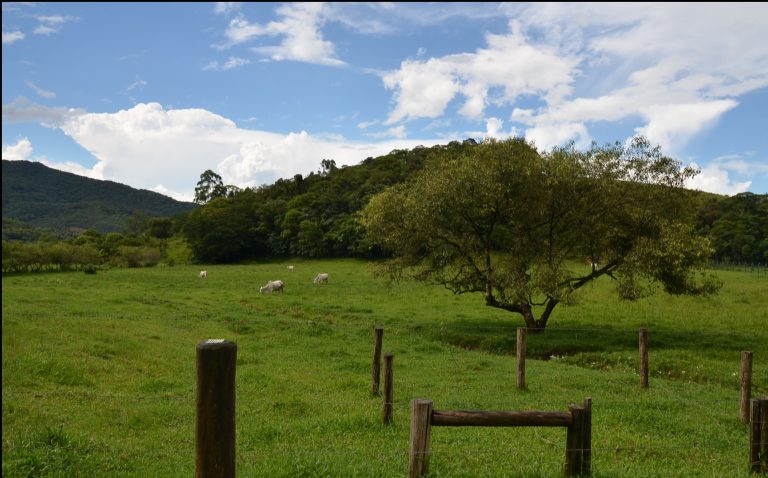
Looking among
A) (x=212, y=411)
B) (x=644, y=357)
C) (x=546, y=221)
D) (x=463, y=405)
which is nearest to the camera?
(x=212, y=411)

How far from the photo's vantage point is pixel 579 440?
7355 mm

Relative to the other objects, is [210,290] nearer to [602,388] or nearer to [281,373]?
[281,373]

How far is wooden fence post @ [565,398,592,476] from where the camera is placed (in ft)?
23.9

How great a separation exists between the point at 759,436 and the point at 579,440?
3058mm

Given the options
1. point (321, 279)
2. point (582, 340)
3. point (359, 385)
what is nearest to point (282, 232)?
point (321, 279)

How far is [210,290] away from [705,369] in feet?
127

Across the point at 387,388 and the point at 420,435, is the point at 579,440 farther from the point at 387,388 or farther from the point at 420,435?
the point at 387,388

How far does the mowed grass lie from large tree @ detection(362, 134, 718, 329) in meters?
2.84

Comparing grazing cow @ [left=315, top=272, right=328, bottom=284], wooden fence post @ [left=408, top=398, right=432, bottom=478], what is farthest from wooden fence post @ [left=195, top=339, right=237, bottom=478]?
grazing cow @ [left=315, top=272, right=328, bottom=284]

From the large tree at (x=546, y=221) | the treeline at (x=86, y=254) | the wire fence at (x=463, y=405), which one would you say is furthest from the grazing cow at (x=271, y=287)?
the treeline at (x=86, y=254)

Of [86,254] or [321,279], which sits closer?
[321,279]

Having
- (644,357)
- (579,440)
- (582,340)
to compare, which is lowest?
(582,340)

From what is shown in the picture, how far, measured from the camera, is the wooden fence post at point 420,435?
7.09m

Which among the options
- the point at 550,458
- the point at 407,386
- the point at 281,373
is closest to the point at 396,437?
the point at 550,458
